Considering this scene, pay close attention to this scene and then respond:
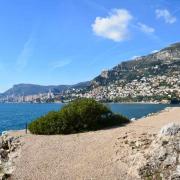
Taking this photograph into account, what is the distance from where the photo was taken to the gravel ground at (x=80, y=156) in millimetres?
19125

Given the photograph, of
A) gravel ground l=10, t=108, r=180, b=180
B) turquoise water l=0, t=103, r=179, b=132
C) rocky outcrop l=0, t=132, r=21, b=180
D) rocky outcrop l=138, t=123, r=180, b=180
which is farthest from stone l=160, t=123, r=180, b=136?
turquoise water l=0, t=103, r=179, b=132

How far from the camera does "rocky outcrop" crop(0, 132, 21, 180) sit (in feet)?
68.8

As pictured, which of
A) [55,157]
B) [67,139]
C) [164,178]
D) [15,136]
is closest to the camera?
[164,178]

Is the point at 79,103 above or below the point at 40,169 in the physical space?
above

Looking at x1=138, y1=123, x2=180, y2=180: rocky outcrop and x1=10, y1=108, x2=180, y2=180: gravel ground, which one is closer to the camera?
x1=138, y1=123, x2=180, y2=180: rocky outcrop

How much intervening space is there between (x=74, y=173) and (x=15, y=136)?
329 inches

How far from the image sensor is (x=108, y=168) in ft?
63.7

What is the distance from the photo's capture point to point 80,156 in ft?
69.4

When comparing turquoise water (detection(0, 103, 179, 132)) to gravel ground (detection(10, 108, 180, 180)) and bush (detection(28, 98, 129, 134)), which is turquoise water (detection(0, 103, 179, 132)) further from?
gravel ground (detection(10, 108, 180, 180))

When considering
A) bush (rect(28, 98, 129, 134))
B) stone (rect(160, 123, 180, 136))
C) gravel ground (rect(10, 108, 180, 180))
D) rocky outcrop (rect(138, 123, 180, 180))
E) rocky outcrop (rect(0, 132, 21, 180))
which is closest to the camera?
rocky outcrop (rect(138, 123, 180, 180))

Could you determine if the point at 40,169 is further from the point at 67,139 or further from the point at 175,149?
the point at 175,149

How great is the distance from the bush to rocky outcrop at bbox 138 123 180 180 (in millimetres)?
7285

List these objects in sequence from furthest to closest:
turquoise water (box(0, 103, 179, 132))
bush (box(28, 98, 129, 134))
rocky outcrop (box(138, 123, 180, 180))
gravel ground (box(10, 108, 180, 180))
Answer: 1. turquoise water (box(0, 103, 179, 132))
2. bush (box(28, 98, 129, 134))
3. gravel ground (box(10, 108, 180, 180))
4. rocky outcrop (box(138, 123, 180, 180))

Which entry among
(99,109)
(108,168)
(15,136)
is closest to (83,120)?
(99,109)
